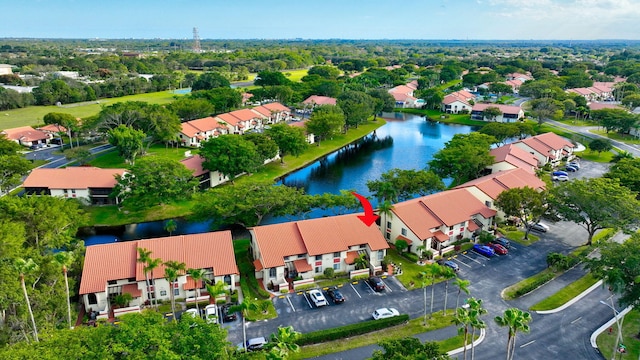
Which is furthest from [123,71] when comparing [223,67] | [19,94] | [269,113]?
[269,113]

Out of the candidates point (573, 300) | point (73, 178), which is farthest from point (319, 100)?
point (573, 300)

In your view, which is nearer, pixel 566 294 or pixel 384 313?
pixel 384 313

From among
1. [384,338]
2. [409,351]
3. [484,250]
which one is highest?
[409,351]

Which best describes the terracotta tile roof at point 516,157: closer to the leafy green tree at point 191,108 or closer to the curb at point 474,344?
the curb at point 474,344

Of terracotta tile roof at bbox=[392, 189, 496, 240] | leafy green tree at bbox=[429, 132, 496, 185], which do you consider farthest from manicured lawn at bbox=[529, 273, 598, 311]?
leafy green tree at bbox=[429, 132, 496, 185]

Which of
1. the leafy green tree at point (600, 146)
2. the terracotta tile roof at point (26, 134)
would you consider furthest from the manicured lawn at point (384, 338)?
the terracotta tile roof at point (26, 134)

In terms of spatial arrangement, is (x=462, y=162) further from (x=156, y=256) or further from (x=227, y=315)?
(x=156, y=256)
